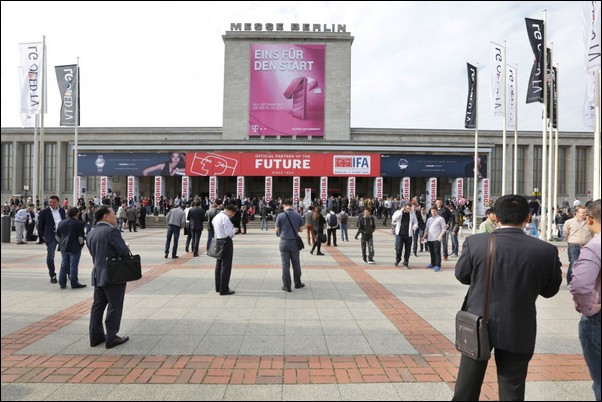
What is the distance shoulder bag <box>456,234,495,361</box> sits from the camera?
9.38 feet

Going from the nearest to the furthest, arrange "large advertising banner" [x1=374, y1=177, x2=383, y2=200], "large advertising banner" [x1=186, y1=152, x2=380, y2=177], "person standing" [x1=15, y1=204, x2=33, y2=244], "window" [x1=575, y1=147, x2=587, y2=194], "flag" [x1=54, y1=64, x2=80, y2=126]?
"person standing" [x1=15, y1=204, x2=33, y2=244], "flag" [x1=54, y1=64, x2=80, y2=126], "large advertising banner" [x1=374, y1=177, x2=383, y2=200], "large advertising banner" [x1=186, y1=152, x2=380, y2=177], "window" [x1=575, y1=147, x2=587, y2=194]

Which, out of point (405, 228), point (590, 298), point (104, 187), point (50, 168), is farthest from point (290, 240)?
point (50, 168)

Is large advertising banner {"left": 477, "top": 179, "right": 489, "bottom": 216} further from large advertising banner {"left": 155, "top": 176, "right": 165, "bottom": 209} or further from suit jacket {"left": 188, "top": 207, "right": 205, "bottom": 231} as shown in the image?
suit jacket {"left": 188, "top": 207, "right": 205, "bottom": 231}

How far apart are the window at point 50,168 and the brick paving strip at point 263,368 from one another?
178ft

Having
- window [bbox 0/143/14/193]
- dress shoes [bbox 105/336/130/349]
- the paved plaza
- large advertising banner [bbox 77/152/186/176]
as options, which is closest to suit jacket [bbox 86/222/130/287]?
dress shoes [bbox 105/336/130/349]

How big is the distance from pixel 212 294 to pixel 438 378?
4930mm

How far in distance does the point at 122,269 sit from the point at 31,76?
17.0 meters

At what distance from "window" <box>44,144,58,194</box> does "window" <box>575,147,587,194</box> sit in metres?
67.0

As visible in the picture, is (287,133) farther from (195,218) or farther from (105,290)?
(105,290)

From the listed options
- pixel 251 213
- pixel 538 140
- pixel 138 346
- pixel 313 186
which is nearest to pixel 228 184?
pixel 313 186

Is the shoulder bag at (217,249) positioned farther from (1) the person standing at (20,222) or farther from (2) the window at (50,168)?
(2) the window at (50,168)

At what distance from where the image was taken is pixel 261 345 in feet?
16.4

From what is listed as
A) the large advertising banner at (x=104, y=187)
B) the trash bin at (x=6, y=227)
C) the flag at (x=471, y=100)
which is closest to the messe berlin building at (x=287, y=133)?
the large advertising banner at (x=104, y=187)

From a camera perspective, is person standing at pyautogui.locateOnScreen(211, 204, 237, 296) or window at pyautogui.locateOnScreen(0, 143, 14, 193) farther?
window at pyautogui.locateOnScreen(0, 143, 14, 193)
